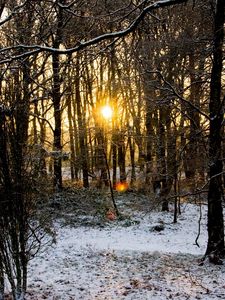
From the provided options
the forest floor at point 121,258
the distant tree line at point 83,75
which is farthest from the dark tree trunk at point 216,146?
the forest floor at point 121,258

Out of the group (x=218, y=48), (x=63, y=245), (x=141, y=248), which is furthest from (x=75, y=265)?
(x=218, y=48)

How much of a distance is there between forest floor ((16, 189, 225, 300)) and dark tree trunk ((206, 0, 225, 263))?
0.63m

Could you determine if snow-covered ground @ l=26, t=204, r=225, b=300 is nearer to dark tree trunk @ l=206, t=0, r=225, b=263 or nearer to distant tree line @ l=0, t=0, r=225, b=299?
dark tree trunk @ l=206, t=0, r=225, b=263

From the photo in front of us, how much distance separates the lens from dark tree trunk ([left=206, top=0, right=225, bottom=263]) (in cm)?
970

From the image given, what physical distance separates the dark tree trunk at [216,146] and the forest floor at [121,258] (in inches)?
25.0

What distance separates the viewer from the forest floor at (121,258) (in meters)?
8.57

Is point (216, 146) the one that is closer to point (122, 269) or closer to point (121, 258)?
point (122, 269)

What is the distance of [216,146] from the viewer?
9.80 m

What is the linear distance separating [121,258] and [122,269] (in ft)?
4.23

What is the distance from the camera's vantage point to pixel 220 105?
32.2 feet

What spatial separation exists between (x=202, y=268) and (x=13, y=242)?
18.3 ft

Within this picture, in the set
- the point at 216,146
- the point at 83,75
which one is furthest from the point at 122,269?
the point at 83,75

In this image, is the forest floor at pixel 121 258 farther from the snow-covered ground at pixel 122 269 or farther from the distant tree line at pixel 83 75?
the distant tree line at pixel 83 75

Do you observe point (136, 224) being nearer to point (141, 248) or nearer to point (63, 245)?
point (141, 248)
